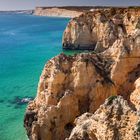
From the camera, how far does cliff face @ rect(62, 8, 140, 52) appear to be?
56.4 m

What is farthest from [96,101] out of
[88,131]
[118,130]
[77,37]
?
[77,37]

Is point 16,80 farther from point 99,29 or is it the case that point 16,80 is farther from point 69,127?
point 69,127

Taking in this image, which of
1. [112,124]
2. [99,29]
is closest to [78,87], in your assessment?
[112,124]

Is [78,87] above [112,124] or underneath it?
A: underneath

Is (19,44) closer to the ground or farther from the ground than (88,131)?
closer to the ground

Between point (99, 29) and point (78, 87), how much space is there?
42.7m

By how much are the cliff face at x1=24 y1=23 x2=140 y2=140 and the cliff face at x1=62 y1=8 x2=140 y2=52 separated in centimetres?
3246

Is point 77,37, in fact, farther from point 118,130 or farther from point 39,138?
point 118,130

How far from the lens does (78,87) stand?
21016mm

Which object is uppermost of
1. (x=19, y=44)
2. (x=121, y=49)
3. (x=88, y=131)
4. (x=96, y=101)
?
(x=121, y=49)

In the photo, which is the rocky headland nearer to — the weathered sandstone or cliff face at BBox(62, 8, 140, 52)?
the weathered sandstone

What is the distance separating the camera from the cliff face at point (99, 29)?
185ft

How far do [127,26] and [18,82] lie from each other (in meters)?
23.8

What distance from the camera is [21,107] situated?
3173 cm
